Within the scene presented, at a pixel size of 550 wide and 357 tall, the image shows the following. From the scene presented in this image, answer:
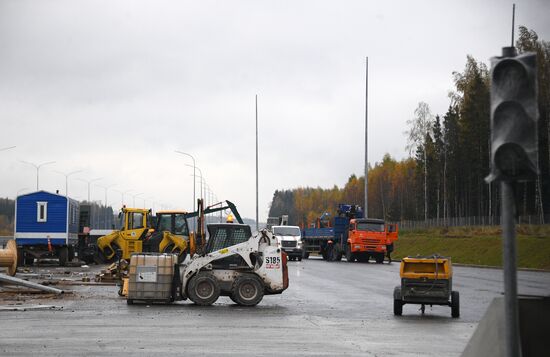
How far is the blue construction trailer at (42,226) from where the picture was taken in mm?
45000

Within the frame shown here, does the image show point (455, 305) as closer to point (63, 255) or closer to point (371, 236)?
point (63, 255)

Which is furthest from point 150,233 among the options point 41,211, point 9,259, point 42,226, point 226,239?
point 226,239

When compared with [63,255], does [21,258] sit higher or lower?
lower

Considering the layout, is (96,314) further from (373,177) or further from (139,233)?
(373,177)

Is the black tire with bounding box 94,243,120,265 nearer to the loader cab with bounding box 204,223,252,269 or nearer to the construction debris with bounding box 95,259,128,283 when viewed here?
the construction debris with bounding box 95,259,128,283

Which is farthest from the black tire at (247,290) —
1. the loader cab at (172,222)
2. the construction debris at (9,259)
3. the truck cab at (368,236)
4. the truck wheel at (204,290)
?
the truck cab at (368,236)

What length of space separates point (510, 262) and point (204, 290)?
16.5 meters

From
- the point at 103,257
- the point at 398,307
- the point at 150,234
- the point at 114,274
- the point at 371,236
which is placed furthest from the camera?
the point at 371,236

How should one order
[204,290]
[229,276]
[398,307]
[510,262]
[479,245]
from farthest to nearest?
[479,245]
[229,276]
[204,290]
[398,307]
[510,262]

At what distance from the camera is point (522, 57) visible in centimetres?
599

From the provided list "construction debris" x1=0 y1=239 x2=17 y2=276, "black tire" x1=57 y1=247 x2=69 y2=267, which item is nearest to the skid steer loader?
"construction debris" x1=0 y1=239 x2=17 y2=276

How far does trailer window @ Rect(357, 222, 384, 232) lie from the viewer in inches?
2061

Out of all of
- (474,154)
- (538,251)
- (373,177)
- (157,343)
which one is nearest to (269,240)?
(157,343)

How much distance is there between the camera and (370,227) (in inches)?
2063
